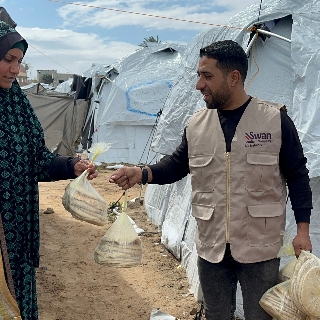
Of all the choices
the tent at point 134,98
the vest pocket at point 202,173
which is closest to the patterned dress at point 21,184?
the vest pocket at point 202,173

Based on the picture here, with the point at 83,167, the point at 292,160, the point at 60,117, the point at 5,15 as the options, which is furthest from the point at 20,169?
the point at 60,117

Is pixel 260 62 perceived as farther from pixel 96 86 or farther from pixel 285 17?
pixel 96 86

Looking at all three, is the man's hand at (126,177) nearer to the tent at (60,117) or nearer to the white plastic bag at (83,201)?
the white plastic bag at (83,201)

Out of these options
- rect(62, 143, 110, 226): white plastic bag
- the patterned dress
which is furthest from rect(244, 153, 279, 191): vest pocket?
the patterned dress

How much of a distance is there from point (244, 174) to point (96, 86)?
12231 mm

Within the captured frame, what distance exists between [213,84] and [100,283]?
331 cm

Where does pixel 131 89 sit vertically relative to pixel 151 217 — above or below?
above

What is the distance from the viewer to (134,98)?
12547 millimetres

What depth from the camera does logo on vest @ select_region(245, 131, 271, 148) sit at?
2291 mm

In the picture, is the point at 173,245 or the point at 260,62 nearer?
the point at 260,62

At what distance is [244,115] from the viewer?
7.69 ft

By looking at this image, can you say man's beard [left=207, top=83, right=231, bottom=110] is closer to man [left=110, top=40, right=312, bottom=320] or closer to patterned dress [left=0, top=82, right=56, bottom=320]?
man [left=110, top=40, right=312, bottom=320]

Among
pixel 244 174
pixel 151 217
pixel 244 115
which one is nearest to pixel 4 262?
pixel 244 174

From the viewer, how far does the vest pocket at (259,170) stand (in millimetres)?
2293
